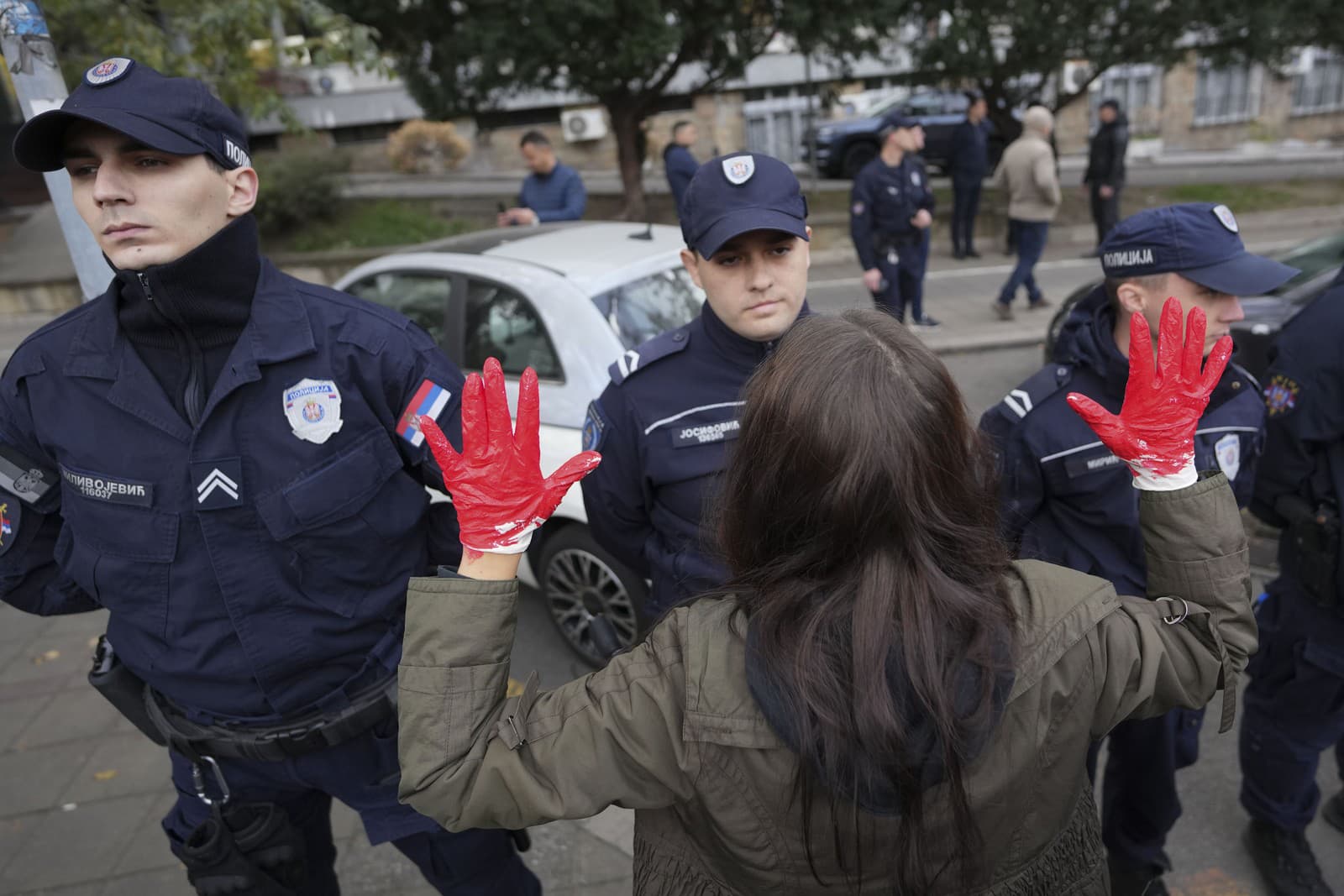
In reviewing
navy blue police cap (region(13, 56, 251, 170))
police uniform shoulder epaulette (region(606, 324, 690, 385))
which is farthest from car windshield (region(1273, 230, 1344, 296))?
navy blue police cap (region(13, 56, 251, 170))

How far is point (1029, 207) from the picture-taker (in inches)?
336

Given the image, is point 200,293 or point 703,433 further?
point 703,433

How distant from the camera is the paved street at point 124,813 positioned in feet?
9.24

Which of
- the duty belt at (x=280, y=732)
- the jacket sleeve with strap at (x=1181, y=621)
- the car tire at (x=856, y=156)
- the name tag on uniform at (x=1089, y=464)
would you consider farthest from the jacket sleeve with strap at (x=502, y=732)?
the car tire at (x=856, y=156)

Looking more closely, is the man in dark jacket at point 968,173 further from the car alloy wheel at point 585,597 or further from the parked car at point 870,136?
the car alloy wheel at point 585,597

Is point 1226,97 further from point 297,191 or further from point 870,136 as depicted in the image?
point 297,191

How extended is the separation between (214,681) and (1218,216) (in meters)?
2.54

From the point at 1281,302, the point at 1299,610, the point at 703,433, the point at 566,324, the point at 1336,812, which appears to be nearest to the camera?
the point at 703,433

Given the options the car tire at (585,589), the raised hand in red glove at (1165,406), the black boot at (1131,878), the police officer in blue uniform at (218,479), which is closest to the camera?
the raised hand in red glove at (1165,406)

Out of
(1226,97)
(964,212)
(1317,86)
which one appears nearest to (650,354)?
(964,212)

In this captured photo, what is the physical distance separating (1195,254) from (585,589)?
261cm

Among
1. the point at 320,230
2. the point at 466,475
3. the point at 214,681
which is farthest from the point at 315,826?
the point at 320,230

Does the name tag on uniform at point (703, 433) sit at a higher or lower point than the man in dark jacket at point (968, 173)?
higher

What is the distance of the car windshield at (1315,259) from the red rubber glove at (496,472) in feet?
18.6
